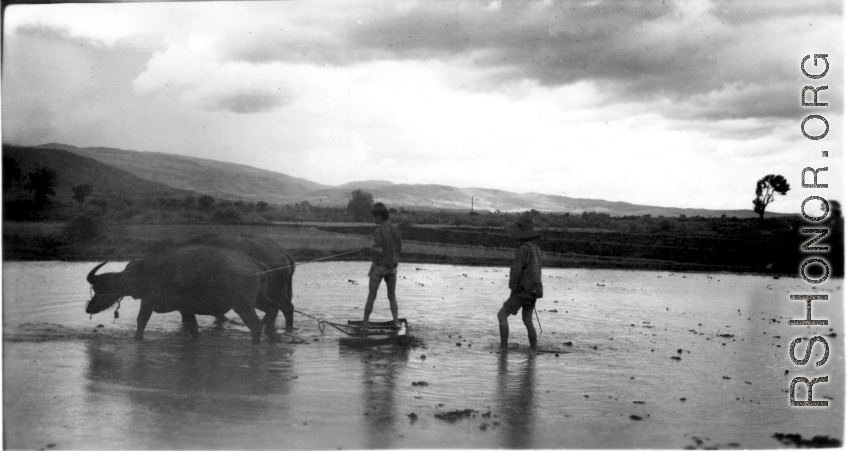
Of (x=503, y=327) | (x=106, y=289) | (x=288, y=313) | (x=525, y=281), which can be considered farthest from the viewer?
(x=288, y=313)

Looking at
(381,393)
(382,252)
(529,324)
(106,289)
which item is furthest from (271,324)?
(529,324)

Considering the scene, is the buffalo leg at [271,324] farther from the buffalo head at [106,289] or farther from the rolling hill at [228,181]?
the rolling hill at [228,181]

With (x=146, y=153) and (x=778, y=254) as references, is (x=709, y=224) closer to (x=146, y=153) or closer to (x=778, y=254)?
(x=778, y=254)

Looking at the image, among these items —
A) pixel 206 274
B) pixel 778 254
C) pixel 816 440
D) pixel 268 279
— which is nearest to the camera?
pixel 816 440

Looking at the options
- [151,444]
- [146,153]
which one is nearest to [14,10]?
[146,153]

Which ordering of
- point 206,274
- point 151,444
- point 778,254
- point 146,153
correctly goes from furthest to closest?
point 778,254 < point 146,153 < point 206,274 < point 151,444

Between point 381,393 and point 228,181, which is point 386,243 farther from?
point 228,181

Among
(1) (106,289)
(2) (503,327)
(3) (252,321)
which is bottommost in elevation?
(3) (252,321)

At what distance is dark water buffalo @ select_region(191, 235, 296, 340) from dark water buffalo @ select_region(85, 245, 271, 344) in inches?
17.4

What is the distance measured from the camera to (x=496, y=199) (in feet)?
122

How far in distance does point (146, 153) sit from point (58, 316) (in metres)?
9.03

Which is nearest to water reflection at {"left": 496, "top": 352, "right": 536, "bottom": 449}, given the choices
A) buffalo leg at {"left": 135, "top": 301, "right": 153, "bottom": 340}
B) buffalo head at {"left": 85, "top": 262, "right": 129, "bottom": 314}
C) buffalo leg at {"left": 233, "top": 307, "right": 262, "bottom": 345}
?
buffalo leg at {"left": 233, "top": 307, "right": 262, "bottom": 345}

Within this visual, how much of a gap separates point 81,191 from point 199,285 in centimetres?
1290

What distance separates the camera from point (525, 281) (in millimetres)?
10188
